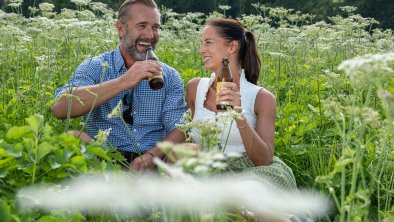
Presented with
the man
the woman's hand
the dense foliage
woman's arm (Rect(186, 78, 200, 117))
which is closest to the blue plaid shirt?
the man

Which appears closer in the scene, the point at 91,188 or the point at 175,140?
the point at 91,188

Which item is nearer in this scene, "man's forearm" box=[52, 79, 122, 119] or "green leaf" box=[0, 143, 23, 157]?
"green leaf" box=[0, 143, 23, 157]

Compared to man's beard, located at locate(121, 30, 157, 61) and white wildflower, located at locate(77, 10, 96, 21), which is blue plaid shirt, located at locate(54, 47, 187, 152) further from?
white wildflower, located at locate(77, 10, 96, 21)

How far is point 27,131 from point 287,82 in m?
4.39

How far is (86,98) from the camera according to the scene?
399 centimetres

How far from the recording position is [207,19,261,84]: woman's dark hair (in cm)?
412

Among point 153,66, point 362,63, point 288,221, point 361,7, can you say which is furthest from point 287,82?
point 361,7

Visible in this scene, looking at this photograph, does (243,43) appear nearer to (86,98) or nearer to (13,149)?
(86,98)

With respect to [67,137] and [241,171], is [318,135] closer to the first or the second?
[241,171]

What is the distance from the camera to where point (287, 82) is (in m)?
6.57

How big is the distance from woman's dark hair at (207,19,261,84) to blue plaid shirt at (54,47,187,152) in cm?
49

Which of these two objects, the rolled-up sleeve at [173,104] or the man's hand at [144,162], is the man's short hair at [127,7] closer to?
the rolled-up sleeve at [173,104]

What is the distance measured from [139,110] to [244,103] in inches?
29.1

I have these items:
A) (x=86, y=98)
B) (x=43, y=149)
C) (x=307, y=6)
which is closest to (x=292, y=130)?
(x=86, y=98)
